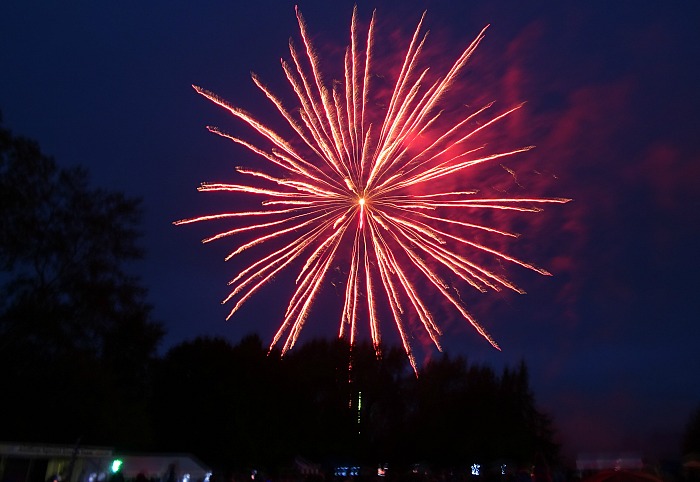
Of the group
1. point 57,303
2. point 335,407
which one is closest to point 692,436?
point 335,407

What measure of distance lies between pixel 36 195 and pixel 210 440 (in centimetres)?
1993

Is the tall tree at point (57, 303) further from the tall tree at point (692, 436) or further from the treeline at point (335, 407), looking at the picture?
the tall tree at point (692, 436)

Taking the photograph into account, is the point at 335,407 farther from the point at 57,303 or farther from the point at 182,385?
the point at 57,303

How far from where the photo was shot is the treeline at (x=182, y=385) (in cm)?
2734

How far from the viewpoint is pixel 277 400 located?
1811 inches

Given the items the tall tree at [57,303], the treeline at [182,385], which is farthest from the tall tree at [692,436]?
the tall tree at [57,303]

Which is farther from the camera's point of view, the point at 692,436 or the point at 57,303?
the point at 692,436

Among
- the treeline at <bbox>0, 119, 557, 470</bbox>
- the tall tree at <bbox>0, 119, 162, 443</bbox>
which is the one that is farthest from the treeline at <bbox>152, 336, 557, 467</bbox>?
the tall tree at <bbox>0, 119, 162, 443</bbox>

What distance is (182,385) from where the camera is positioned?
4434cm

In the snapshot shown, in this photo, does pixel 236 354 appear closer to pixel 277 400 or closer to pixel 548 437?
Result: pixel 277 400

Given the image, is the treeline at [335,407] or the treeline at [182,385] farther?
the treeline at [335,407]

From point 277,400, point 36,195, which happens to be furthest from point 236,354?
point 36,195

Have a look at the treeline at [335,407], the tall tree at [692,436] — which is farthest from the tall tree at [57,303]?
the tall tree at [692,436]

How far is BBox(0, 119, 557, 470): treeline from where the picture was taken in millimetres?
27344
